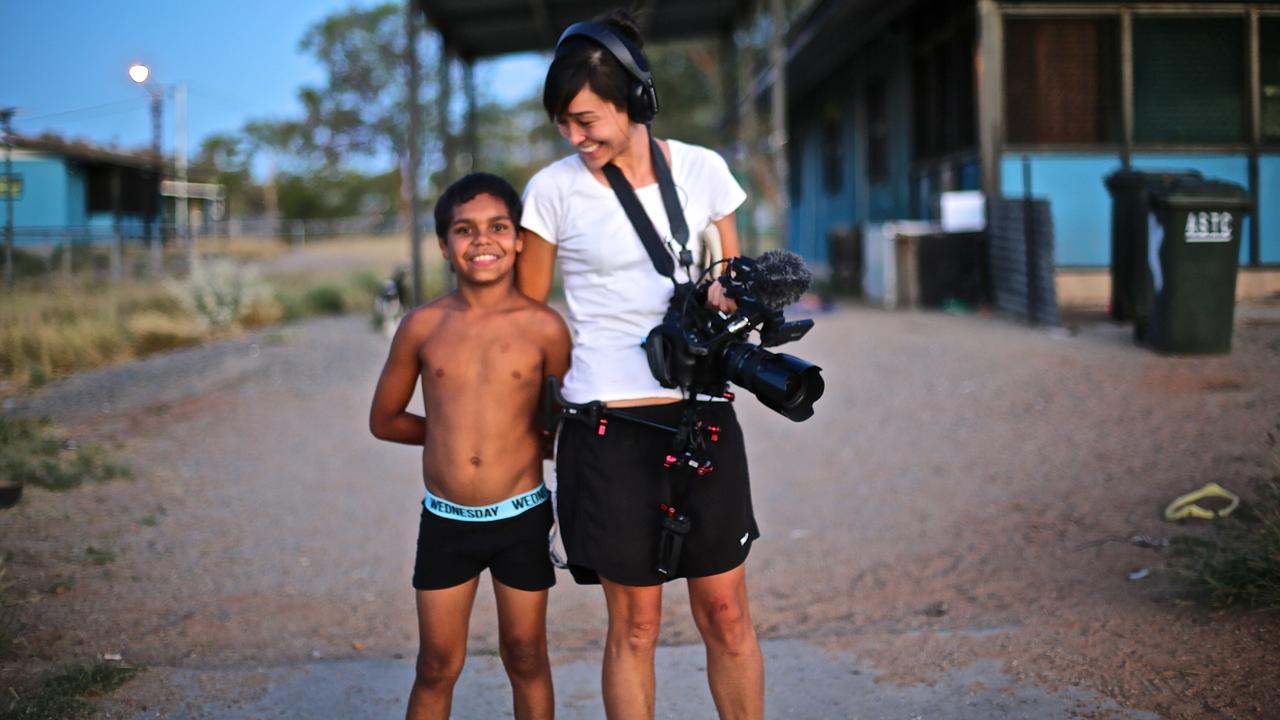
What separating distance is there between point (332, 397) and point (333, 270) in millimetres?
16470

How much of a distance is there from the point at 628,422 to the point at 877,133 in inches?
542

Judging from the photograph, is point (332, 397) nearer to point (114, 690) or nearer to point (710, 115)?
point (114, 690)

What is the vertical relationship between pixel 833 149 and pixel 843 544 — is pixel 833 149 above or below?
above

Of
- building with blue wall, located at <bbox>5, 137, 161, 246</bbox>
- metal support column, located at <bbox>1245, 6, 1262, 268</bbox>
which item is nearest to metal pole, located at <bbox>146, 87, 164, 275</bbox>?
building with blue wall, located at <bbox>5, 137, 161, 246</bbox>

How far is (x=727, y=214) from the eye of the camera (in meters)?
2.64

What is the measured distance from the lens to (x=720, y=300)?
7.61ft

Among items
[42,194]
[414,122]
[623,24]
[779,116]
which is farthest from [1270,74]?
[42,194]

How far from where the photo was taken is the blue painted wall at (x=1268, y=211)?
1054 cm

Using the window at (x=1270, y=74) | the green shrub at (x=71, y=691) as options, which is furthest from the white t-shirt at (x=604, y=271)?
the window at (x=1270, y=74)

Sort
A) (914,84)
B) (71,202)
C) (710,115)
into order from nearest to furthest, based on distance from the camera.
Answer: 1. (914,84)
2. (71,202)
3. (710,115)

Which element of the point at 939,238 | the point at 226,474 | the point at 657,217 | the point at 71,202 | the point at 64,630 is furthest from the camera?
the point at 71,202

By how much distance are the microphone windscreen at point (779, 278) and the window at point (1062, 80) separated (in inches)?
370

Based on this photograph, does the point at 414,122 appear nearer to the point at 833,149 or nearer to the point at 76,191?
the point at 833,149

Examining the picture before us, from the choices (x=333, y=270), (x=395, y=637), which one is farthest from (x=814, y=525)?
(x=333, y=270)
